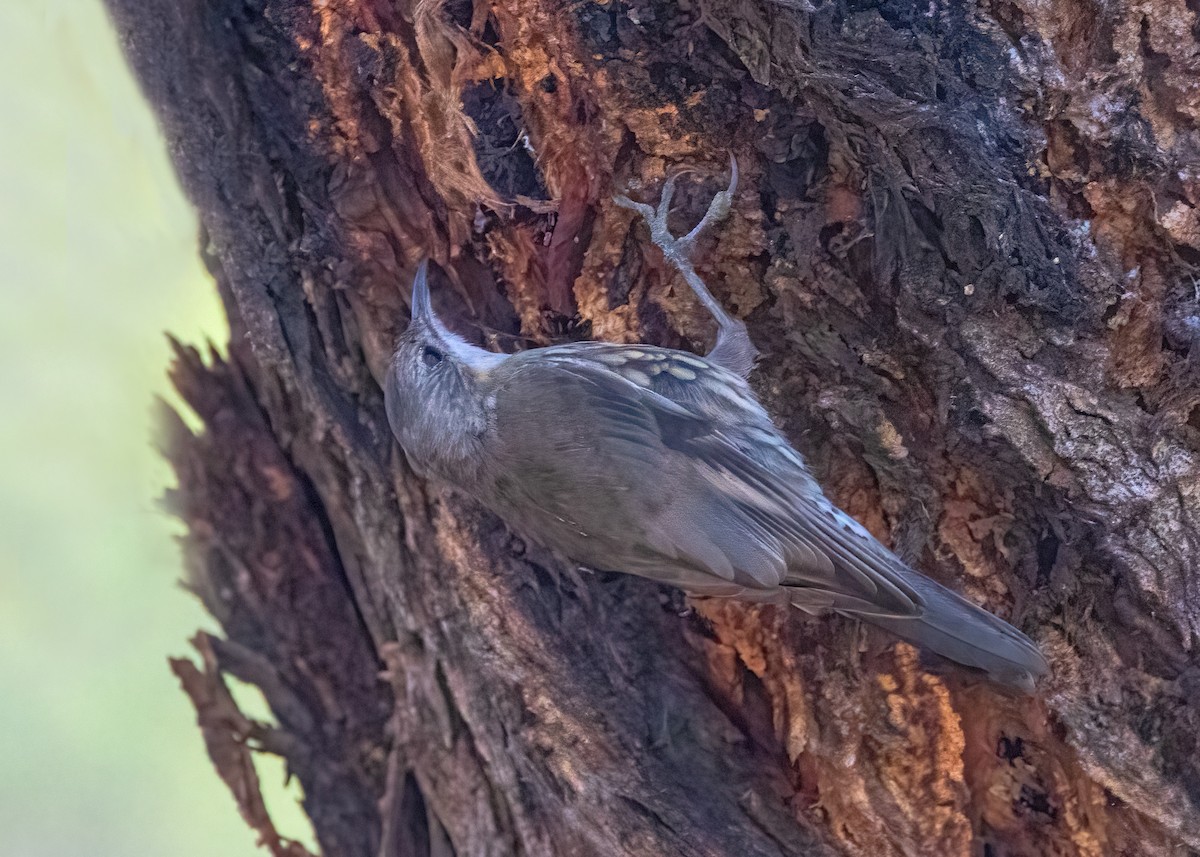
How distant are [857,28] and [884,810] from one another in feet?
5.70

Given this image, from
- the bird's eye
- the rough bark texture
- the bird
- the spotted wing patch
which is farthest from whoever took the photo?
the bird's eye

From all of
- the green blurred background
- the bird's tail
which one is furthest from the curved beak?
the bird's tail

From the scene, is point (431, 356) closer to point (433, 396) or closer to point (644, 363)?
point (433, 396)

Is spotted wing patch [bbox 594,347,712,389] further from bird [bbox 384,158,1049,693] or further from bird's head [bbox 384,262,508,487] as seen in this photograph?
bird's head [bbox 384,262,508,487]

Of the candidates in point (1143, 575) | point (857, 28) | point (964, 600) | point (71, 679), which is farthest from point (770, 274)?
point (71, 679)

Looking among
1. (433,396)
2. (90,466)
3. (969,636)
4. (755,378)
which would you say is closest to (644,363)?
(755,378)

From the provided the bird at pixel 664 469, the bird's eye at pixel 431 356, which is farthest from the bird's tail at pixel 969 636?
the bird's eye at pixel 431 356

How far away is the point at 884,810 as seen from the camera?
2.05 metres

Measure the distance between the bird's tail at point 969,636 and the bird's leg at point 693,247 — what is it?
0.63 metres

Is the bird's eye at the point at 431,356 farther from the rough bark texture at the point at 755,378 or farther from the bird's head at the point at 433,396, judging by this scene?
the rough bark texture at the point at 755,378

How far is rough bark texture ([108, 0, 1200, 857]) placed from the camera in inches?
67.6

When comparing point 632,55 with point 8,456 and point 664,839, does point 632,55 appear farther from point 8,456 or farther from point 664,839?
point 8,456

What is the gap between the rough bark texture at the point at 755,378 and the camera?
1.72 metres

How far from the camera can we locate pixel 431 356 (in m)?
2.23
